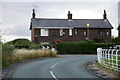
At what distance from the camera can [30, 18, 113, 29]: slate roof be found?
6462cm

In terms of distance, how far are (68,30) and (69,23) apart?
85.4 inches

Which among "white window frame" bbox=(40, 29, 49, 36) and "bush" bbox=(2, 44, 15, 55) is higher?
"white window frame" bbox=(40, 29, 49, 36)

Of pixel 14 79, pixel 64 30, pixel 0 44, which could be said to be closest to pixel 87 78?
pixel 14 79

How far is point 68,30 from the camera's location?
64.7 metres

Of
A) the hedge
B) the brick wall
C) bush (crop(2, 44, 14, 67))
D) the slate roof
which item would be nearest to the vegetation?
bush (crop(2, 44, 14, 67))

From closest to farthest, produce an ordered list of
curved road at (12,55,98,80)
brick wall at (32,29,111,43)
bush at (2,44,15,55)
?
curved road at (12,55,98,80) < bush at (2,44,15,55) < brick wall at (32,29,111,43)

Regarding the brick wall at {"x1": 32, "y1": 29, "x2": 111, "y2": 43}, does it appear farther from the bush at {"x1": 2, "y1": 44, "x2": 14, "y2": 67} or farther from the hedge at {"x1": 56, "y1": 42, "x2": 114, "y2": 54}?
the bush at {"x1": 2, "y1": 44, "x2": 14, "y2": 67}

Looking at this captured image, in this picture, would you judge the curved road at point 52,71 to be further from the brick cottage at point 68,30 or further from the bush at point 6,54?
the brick cottage at point 68,30

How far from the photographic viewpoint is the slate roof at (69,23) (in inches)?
2544

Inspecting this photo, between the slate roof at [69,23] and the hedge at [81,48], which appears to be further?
the slate roof at [69,23]

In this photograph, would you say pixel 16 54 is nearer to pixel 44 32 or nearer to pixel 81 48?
pixel 81 48

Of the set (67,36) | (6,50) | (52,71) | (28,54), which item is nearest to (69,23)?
(67,36)

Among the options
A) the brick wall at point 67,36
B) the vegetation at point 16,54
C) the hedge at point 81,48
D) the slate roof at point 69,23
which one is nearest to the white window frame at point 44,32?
the brick wall at point 67,36

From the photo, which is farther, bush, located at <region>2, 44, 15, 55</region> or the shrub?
the shrub
